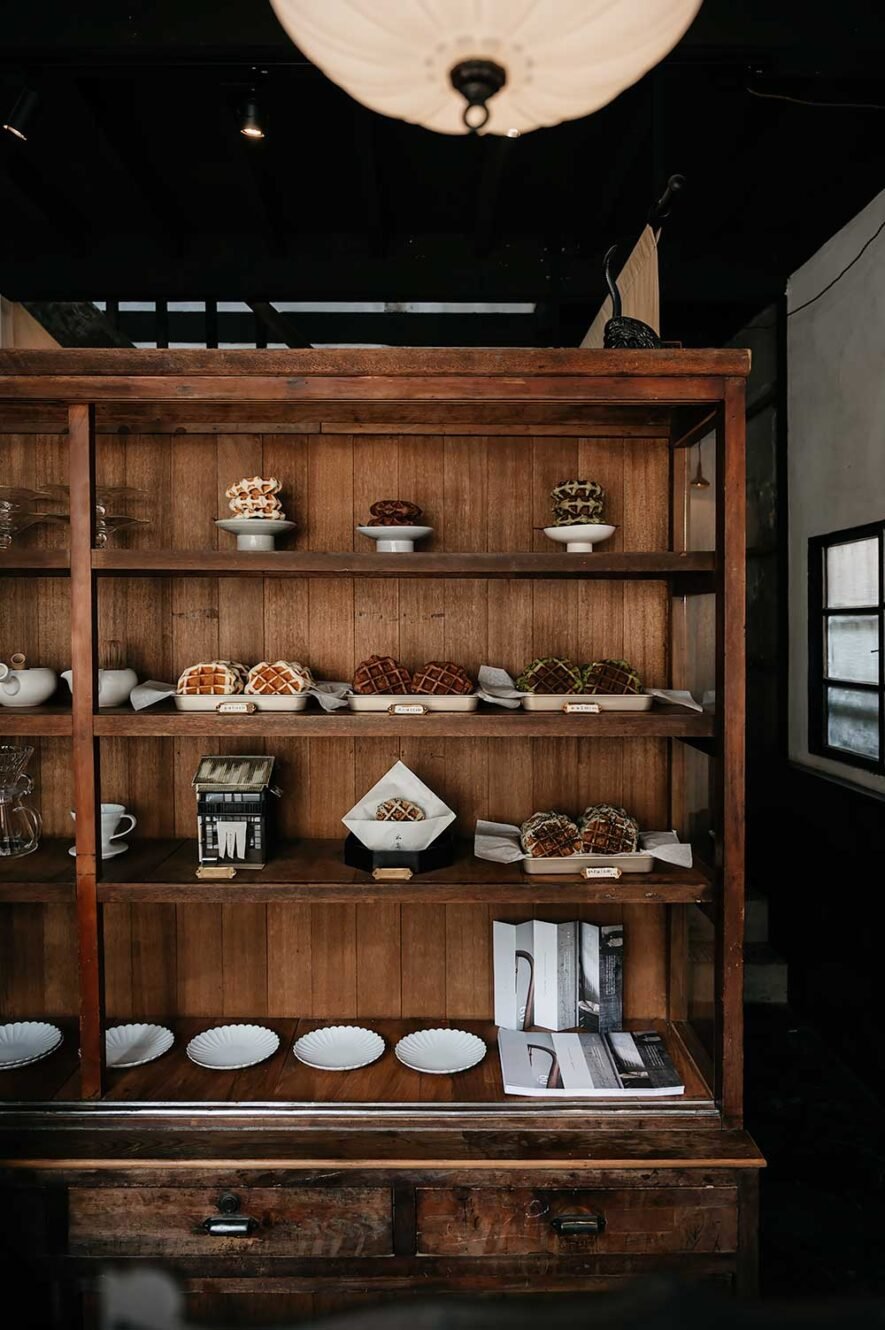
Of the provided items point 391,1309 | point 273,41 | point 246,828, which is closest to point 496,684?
point 246,828

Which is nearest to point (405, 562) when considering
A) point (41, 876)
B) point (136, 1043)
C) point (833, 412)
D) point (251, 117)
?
point (41, 876)

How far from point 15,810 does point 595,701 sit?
1437 millimetres

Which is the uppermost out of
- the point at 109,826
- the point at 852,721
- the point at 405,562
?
the point at 405,562

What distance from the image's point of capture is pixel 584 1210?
173 centimetres

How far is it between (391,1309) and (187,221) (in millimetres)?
3999

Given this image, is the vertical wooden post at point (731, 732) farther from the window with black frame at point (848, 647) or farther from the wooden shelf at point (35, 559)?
the window with black frame at point (848, 647)

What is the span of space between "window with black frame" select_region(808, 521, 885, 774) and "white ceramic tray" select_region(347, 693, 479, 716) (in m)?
2.18

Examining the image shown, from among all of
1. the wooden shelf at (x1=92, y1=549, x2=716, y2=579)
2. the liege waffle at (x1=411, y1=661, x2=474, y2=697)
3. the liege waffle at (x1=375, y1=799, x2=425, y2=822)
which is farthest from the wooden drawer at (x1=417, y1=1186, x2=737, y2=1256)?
the wooden shelf at (x1=92, y1=549, x2=716, y2=579)

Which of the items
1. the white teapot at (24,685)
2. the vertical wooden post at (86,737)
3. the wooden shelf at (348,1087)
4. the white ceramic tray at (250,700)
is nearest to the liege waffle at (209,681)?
the white ceramic tray at (250,700)

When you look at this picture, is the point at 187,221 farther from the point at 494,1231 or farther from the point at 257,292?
the point at 494,1231

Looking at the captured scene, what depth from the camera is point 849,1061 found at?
3.46 meters

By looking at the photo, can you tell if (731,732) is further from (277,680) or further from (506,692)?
(277,680)

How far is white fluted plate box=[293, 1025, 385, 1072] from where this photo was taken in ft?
6.63

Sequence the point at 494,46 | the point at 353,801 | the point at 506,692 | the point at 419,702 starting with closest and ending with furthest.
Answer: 1. the point at 494,46
2. the point at 419,702
3. the point at 506,692
4. the point at 353,801
